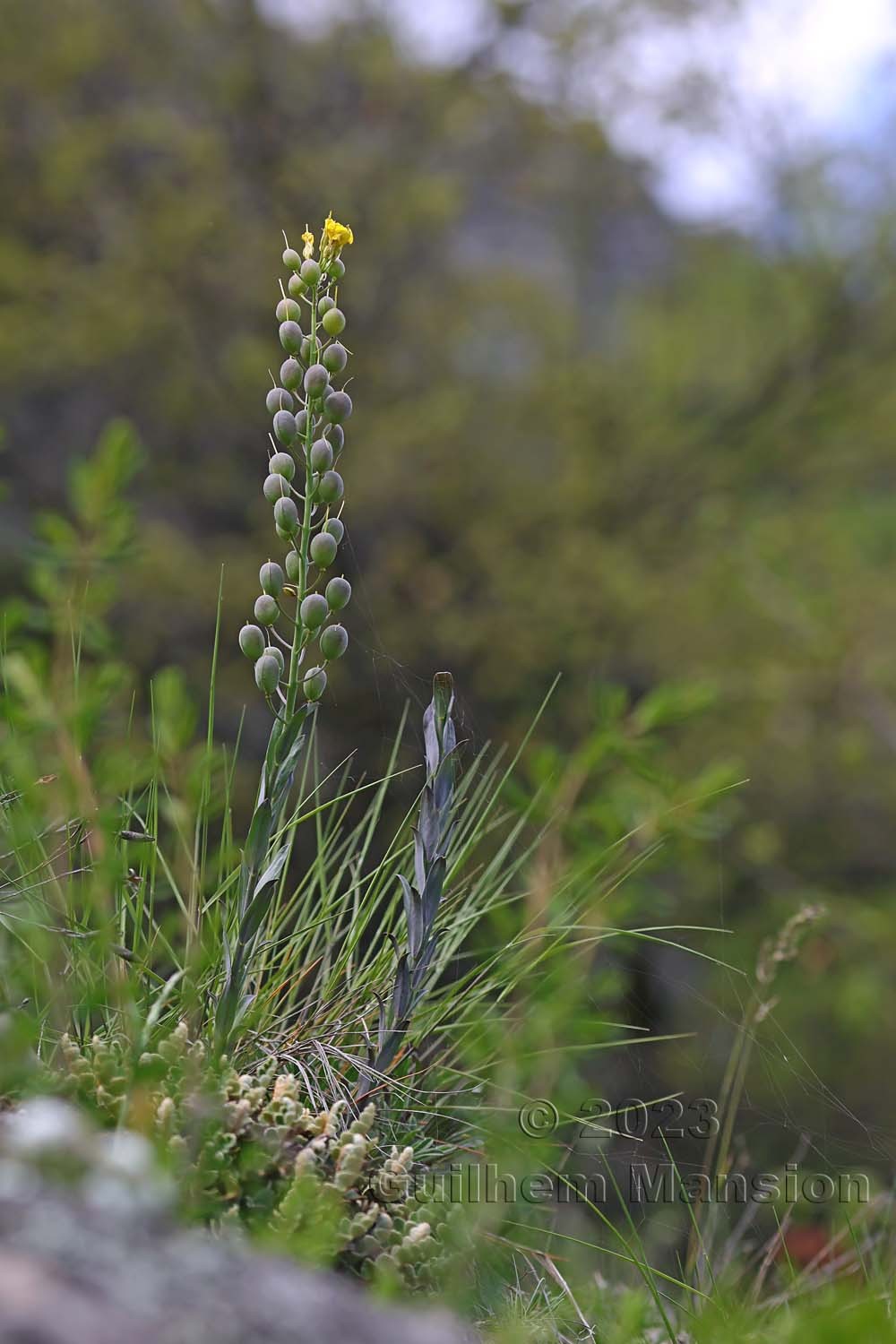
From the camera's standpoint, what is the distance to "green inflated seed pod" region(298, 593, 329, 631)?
3.65 ft

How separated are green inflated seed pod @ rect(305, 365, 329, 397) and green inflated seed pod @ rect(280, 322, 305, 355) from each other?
28 millimetres

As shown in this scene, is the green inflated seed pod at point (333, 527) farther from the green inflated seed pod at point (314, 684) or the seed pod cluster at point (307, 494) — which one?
the green inflated seed pod at point (314, 684)

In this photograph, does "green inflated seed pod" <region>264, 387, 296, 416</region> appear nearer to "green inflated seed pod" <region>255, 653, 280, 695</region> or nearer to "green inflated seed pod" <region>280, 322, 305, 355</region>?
"green inflated seed pod" <region>280, 322, 305, 355</region>

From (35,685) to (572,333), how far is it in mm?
6730

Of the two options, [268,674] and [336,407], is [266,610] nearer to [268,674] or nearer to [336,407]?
[268,674]

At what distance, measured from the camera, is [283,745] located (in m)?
1.12

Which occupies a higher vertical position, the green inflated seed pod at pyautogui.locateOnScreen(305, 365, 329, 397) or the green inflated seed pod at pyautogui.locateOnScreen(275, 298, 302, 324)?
the green inflated seed pod at pyautogui.locateOnScreen(275, 298, 302, 324)

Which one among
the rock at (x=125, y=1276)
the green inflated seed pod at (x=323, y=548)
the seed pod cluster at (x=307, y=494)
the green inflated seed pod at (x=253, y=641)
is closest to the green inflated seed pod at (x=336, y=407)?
the seed pod cluster at (x=307, y=494)

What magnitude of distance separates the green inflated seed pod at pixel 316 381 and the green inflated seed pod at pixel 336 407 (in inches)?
0.4

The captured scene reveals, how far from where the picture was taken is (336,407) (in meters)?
1.15

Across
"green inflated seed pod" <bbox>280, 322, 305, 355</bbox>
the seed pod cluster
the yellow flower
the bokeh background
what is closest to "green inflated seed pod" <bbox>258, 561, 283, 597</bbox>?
the seed pod cluster

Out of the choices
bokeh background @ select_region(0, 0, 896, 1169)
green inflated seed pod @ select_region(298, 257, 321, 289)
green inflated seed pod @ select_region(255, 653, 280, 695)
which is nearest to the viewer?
green inflated seed pod @ select_region(255, 653, 280, 695)

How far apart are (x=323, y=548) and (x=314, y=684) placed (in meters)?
0.13

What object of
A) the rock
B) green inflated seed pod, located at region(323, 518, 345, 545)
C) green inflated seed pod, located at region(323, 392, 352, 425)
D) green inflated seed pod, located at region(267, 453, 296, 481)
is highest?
green inflated seed pod, located at region(323, 392, 352, 425)
